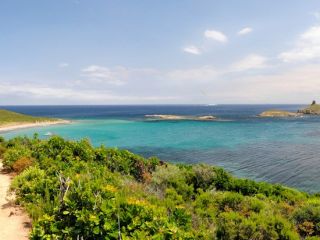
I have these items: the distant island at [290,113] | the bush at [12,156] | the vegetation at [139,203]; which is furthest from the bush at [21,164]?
the distant island at [290,113]

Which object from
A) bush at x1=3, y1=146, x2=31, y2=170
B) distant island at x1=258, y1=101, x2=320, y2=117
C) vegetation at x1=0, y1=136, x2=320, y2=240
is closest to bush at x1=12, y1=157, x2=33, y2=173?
vegetation at x1=0, y1=136, x2=320, y2=240

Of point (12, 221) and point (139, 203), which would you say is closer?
point (139, 203)

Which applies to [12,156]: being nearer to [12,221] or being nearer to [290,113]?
[12,221]

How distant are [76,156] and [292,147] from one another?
40839 millimetres

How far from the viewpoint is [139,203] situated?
26.0ft

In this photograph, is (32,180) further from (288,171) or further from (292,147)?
(292,147)

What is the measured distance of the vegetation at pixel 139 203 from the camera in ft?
24.3

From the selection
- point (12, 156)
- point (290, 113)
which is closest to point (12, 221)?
point (12, 156)

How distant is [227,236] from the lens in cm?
917

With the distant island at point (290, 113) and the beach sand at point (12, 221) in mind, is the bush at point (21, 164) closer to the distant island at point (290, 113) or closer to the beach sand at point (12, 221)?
the beach sand at point (12, 221)

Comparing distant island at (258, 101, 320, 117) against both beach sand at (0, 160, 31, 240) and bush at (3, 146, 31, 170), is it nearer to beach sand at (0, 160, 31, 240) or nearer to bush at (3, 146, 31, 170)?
bush at (3, 146, 31, 170)

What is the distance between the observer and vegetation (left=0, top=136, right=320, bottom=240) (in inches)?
291

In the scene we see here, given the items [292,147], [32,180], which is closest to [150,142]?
[292,147]

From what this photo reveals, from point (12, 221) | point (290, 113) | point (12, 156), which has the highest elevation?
point (290, 113)
